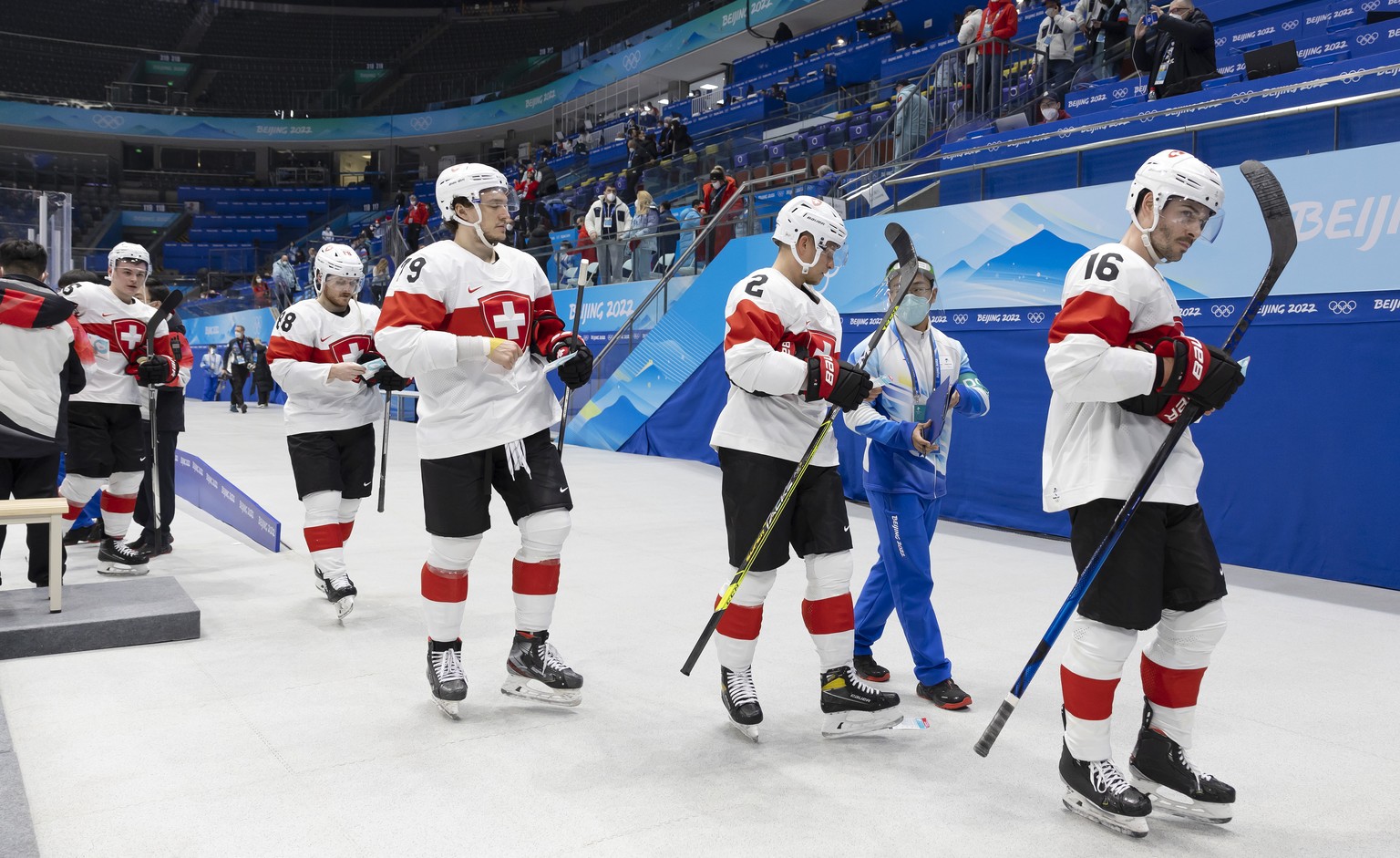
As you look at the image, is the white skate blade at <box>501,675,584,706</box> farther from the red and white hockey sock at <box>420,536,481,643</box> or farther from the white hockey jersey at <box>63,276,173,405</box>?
the white hockey jersey at <box>63,276,173,405</box>

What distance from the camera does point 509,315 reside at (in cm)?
357

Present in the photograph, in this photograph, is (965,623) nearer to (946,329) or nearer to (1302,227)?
(1302,227)

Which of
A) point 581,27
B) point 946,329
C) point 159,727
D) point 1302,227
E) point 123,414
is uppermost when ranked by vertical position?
point 581,27

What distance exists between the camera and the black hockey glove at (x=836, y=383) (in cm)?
309

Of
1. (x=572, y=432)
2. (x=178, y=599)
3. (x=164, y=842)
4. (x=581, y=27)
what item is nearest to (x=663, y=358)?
(x=572, y=432)

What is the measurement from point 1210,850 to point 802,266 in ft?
6.49

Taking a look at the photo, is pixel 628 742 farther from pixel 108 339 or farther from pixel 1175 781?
pixel 108 339

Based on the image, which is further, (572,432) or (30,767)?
(572,432)

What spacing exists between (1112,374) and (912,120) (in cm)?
876

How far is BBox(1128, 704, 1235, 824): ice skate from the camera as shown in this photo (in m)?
2.69

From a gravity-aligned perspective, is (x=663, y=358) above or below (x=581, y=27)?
below

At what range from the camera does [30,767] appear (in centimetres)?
297

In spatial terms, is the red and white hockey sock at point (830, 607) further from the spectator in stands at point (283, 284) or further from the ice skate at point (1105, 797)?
the spectator in stands at point (283, 284)

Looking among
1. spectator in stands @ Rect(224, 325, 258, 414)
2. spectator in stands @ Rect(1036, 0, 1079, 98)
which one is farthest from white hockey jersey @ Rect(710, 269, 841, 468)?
spectator in stands @ Rect(224, 325, 258, 414)
